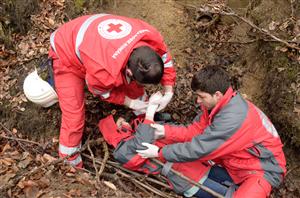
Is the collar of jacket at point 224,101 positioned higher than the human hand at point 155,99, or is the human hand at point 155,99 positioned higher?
the collar of jacket at point 224,101

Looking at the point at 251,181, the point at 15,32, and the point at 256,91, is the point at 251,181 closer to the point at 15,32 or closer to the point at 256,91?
the point at 256,91

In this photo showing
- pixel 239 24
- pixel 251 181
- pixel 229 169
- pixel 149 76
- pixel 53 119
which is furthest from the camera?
pixel 239 24

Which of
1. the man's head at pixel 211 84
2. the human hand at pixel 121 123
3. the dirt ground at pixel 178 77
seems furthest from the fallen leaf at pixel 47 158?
the man's head at pixel 211 84

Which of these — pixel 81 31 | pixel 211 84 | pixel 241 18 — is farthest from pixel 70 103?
pixel 241 18

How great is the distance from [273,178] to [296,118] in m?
0.79

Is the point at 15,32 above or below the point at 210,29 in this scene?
below

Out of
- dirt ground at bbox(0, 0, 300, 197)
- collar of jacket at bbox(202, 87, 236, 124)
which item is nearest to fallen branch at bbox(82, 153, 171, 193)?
dirt ground at bbox(0, 0, 300, 197)

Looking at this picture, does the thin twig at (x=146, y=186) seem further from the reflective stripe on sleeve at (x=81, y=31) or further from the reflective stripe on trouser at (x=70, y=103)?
the reflective stripe on sleeve at (x=81, y=31)

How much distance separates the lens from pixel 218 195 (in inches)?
150

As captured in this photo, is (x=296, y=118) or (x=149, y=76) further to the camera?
(x=296, y=118)

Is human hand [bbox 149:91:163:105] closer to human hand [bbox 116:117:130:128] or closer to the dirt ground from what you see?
human hand [bbox 116:117:130:128]

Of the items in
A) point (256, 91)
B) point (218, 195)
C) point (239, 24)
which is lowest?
point (218, 195)

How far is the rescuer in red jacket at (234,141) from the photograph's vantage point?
3570mm

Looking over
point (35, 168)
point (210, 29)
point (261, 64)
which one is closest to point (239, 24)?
point (210, 29)
